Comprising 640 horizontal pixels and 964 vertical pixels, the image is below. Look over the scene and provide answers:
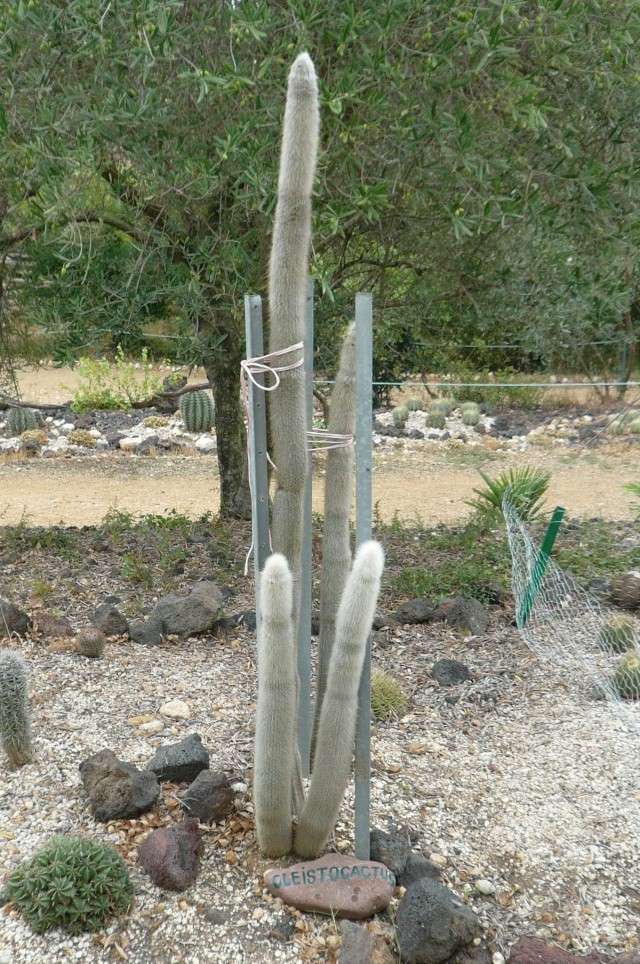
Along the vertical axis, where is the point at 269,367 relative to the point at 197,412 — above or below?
above

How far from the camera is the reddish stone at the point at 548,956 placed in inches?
102

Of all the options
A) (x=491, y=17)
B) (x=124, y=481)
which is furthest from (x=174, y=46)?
(x=124, y=481)

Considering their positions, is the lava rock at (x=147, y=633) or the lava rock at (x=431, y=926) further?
the lava rock at (x=147, y=633)

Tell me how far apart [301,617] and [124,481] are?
28.5 feet

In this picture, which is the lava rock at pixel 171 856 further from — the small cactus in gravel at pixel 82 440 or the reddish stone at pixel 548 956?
the small cactus in gravel at pixel 82 440

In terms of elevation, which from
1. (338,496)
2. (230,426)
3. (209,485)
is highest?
(338,496)

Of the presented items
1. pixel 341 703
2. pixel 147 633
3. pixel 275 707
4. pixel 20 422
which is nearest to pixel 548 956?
pixel 341 703

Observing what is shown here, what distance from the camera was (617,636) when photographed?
500 centimetres

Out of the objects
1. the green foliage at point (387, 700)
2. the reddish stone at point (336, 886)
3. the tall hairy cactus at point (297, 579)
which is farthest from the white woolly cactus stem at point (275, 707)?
the green foliage at point (387, 700)

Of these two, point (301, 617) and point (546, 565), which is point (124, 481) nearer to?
point (546, 565)

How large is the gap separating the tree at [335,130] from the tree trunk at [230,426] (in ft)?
2.32

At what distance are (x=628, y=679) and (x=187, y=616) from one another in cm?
244

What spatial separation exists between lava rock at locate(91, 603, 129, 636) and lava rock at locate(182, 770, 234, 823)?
1994 mm

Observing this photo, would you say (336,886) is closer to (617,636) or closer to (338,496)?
(338,496)
